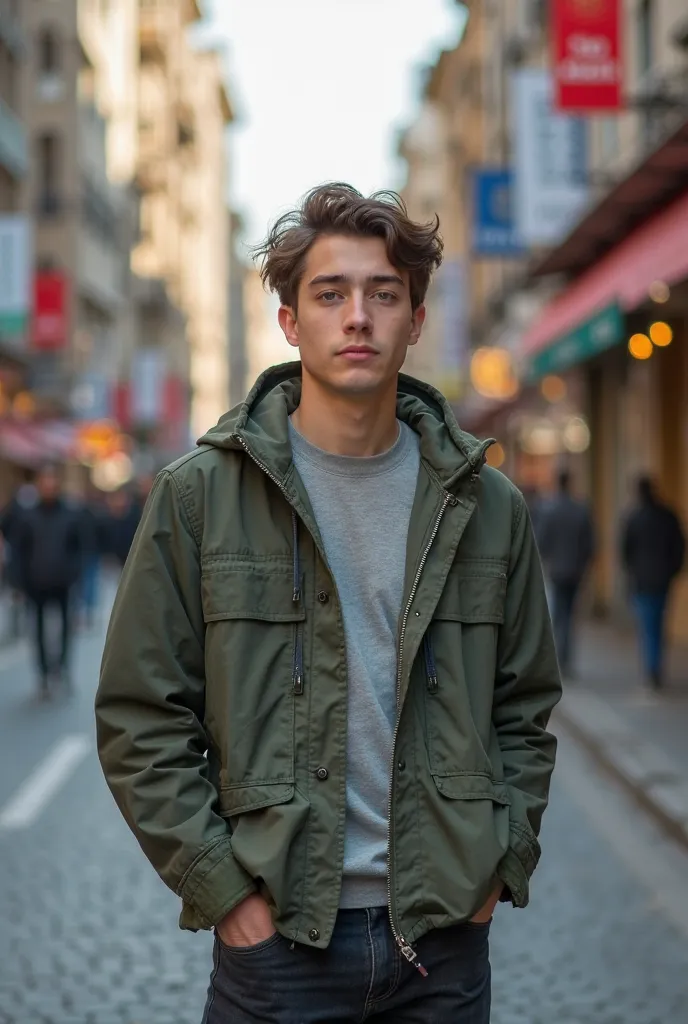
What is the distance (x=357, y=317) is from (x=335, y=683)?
57 cm

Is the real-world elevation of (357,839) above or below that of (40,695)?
above

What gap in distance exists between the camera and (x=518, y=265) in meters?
38.5

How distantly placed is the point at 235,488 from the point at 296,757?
1.42 ft

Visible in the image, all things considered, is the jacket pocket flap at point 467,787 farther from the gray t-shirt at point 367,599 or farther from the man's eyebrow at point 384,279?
the man's eyebrow at point 384,279

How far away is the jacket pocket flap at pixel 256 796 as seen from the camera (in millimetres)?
2463

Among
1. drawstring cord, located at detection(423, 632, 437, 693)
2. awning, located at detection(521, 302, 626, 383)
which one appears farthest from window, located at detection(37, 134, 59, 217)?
drawstring cord, located at detection(423, 632, 437, 693)

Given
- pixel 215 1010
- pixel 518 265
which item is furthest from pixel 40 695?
pixel 518 265

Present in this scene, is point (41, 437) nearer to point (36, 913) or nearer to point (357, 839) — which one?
point (36, 913)

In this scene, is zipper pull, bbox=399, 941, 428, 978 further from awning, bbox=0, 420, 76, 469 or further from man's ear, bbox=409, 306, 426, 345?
awning, bbox=0, 420, 76, 469

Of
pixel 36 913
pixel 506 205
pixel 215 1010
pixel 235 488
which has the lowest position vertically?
pixel 36 913

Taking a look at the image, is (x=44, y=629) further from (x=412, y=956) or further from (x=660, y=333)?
(x=412, y=956)

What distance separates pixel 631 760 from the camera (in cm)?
997

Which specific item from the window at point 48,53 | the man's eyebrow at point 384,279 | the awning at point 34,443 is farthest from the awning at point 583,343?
the window at point 48,53

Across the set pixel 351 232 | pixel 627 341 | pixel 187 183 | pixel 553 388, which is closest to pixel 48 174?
pixel 553 388
